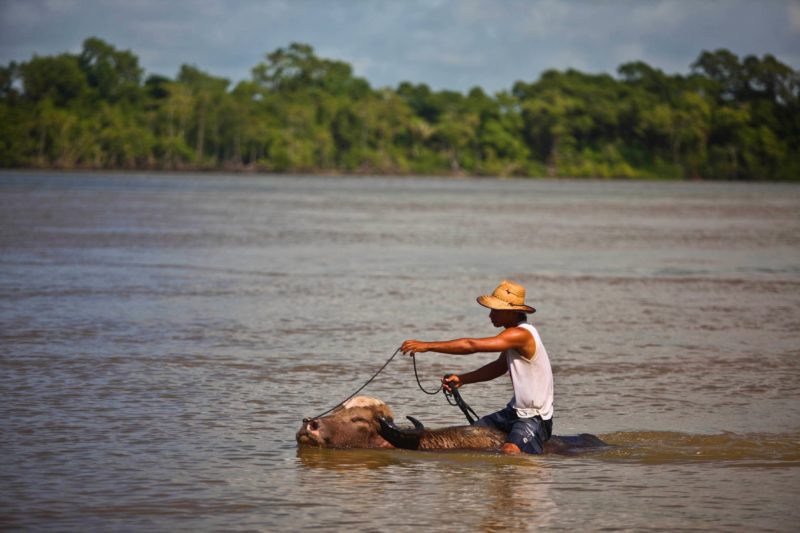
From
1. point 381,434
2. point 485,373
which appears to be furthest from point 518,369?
point 381,434

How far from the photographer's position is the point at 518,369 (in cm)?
816

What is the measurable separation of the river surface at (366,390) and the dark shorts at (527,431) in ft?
0.37

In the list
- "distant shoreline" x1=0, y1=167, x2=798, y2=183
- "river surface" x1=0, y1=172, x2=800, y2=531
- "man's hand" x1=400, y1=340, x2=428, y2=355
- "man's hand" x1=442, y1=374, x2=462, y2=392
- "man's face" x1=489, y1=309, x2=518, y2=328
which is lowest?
"river surface" x1=0, y1=172, x2=800, y2=531

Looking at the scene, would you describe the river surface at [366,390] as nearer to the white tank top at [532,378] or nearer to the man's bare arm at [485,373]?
the white tank top at [532,378]

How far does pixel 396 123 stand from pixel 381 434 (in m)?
142

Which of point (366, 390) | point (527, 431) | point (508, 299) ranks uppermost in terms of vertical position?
point (508, 299)

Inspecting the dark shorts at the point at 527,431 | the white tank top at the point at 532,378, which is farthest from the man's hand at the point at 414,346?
the dark shorts at the point at 527,431

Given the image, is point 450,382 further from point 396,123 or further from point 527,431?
point 396,123

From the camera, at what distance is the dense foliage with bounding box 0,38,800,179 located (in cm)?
13638

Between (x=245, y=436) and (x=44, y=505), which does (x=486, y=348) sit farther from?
(x=44, y=505)

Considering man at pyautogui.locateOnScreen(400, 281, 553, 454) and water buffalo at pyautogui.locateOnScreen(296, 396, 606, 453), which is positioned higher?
man at pyautogui.locateOnScreen(400, 281, 553, 454)

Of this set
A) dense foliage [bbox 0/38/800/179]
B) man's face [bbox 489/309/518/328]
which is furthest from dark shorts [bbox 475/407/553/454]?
dense foliage [bbox 0/38/800/179]

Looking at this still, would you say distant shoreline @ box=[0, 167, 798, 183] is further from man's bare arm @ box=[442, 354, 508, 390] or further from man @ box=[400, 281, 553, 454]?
man @ box=[400, 281, 553, 454]

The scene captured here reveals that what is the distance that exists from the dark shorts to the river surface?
0.11 m
